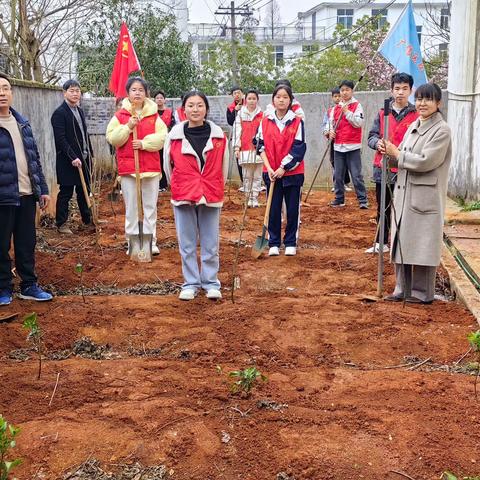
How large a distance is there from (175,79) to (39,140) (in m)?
7.93

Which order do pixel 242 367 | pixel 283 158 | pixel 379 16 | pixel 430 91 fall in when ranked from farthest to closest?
pixel 379 16 < pixel 283 158 < pixel 430 91 < pixel 242 367

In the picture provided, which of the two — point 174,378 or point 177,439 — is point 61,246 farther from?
point 177,439

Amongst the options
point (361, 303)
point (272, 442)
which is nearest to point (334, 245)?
point (361, 303)

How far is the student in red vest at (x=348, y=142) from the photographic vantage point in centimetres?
941

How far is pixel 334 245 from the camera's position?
7.46 meters

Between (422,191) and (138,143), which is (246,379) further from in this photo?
(138,143)

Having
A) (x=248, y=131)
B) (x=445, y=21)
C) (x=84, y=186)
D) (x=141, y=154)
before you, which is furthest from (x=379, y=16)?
(x=141, y=154)

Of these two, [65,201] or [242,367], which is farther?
[65,201]

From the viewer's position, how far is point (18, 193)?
5043 mm

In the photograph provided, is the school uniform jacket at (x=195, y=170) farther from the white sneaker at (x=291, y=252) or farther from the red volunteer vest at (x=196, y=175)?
the white sneaker at (x=291, y=252)

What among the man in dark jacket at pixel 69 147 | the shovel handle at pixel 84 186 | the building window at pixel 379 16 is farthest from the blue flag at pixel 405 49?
the building window at pixel 379 16

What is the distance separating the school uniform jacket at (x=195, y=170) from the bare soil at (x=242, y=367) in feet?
2.71

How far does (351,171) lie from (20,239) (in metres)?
5.54

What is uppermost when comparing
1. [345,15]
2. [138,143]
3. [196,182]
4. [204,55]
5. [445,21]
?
[345,15]
